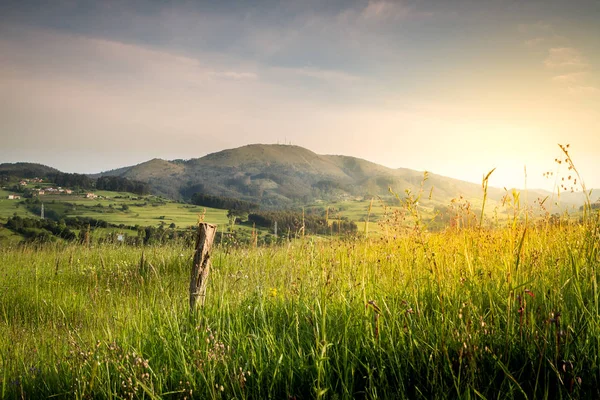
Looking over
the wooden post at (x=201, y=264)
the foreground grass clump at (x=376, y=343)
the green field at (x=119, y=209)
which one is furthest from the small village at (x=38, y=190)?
the foreground grass clump at (x=376, y=343)

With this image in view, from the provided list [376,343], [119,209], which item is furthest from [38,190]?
[376,343]

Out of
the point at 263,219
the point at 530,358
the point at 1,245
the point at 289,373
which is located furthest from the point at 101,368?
the point at 263,219

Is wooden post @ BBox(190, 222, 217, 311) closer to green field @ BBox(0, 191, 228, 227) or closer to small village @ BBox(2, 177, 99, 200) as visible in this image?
green field @ BBox(0, 191, 228, 227)

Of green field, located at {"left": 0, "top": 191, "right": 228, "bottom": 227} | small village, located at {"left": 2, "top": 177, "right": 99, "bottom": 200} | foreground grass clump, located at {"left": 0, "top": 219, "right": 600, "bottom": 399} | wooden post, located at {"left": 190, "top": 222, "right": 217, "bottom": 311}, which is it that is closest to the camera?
foreground grass clump, located at {"left": 0, "top": 219, "right": 600, "bottom": 399}

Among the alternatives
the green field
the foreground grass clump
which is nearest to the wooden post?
the foreground grass clump

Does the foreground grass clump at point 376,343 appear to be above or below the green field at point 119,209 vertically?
above

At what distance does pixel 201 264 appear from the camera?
484 cm

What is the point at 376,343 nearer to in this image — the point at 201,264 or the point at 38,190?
the point at 201,264

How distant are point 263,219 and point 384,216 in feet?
276

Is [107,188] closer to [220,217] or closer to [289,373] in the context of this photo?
[220,217]

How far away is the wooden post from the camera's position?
4.61m

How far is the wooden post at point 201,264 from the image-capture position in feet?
15.1

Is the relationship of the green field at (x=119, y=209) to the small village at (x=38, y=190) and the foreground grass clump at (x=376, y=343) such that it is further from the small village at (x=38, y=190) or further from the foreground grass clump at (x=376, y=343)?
the foreground grass clump at (x=376, y=343)

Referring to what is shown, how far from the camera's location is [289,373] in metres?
2.77
